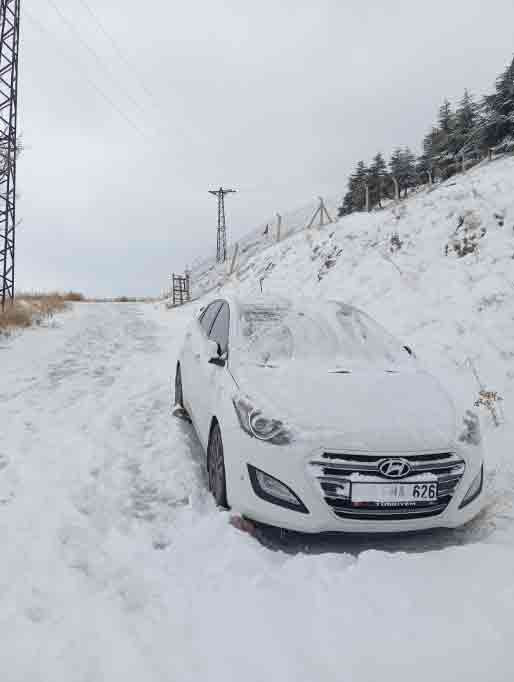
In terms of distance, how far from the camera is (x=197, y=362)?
170 inches

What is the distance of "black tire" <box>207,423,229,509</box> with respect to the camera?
2.96 metres

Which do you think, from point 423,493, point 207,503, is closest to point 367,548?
point 423,493

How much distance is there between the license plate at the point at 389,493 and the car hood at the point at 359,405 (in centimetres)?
20

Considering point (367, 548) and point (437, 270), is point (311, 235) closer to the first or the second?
point (437, 270)

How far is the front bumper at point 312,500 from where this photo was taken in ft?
8.15

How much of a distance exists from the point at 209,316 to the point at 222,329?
90cm

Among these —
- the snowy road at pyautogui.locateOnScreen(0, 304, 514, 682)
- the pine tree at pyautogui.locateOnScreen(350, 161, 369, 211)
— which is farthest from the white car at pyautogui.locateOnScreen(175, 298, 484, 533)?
the pine tree at pyautogui.locateOnScreen(350, 161, 369, 211)

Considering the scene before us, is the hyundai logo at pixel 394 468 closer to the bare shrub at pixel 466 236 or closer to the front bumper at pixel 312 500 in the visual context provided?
the front bumper at pixel 312 500

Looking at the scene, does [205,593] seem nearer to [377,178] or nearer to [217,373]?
[217,373]

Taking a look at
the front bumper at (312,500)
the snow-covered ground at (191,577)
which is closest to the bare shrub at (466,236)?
the snow-covered ground at (191,577)

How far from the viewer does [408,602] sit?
2.09m

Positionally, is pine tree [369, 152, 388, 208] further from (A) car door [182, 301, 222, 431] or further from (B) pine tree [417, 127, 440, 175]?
(A) car door [182, 301, 222, 431]

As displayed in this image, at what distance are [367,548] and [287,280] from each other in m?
12.6

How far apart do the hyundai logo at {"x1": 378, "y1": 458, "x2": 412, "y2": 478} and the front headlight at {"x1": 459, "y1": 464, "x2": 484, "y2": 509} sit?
48 cm
